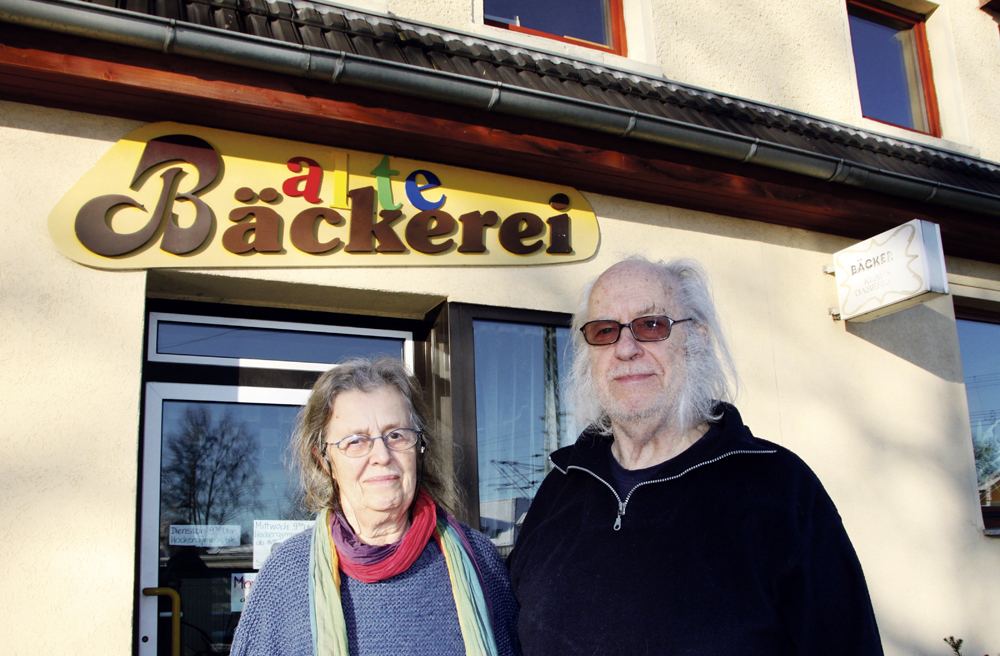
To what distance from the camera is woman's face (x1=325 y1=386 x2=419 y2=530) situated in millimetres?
2020

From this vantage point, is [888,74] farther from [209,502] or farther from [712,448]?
[209,502]

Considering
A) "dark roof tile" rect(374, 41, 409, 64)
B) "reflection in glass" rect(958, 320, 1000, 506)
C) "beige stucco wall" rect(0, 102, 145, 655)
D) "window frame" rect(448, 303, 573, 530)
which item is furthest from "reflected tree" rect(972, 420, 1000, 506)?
"beige stucco wall" rect(0, 102, 145, 655)

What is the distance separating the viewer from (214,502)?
3416 millimetres

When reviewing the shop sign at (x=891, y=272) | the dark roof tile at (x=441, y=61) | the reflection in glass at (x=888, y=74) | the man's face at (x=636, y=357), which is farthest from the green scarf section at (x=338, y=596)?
the reflection in glass at (x=888, y=74)

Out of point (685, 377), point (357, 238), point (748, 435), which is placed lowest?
point (748, 435)

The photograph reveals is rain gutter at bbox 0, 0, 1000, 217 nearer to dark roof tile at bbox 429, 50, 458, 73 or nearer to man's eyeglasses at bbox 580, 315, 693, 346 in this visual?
dark roof tile at bbox 429, 50, 458, 73

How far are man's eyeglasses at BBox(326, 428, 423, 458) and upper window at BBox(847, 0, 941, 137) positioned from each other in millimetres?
5111

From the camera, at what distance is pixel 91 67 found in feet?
9.41

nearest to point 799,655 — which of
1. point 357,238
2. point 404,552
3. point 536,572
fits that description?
point 536,572

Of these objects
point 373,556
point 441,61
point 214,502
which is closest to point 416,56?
point 441,61

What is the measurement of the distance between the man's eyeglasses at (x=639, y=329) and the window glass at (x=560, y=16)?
299 centimetres

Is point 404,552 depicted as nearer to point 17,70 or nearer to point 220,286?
point 220,286

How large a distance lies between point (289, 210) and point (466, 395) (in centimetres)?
122

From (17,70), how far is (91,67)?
25 cm
